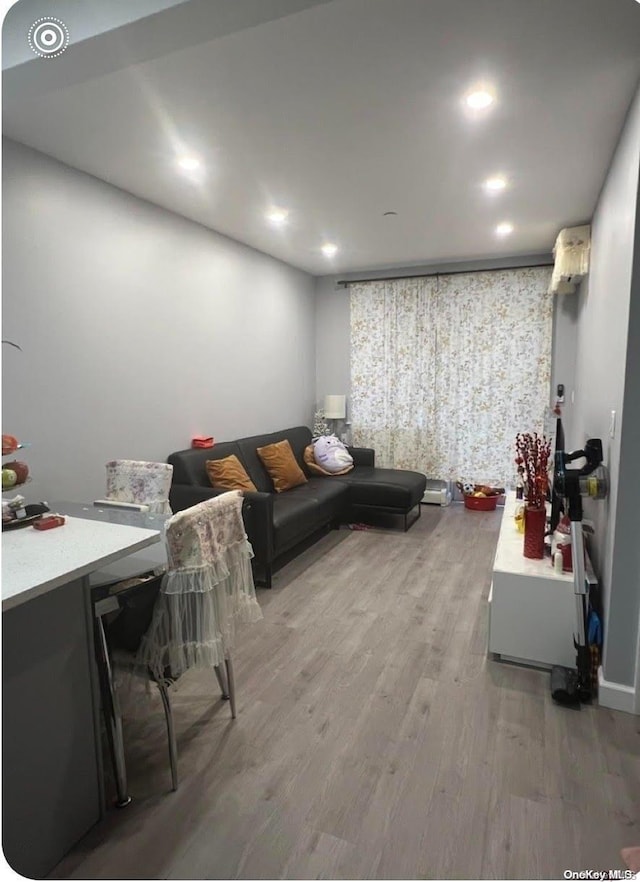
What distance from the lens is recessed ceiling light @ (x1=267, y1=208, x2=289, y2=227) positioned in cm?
351

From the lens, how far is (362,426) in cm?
577

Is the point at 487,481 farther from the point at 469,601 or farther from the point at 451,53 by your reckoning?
the point at 451,53

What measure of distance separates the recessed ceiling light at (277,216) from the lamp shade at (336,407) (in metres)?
2.29

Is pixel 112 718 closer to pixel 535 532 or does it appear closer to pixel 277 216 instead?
pixel 535 532

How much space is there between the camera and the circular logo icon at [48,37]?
5.06 feet

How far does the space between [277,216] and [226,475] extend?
6.49 feet

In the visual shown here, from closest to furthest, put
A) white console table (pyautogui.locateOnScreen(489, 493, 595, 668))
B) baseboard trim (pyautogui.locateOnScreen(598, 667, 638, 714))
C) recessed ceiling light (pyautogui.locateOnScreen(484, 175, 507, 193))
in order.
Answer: baseboard trim (pyautogui.locateOnScreen(598, 667, 638, 714))
white console table (pyautogui.locateOnScreen(489, 493, 595, 668))
recessed ceiling light (pyautogui.locateOnScreen(484, 175, 507, 193))

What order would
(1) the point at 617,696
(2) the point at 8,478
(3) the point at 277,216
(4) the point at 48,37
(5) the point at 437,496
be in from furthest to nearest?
(5) the point at 437,496
(3) the point at 277,216
(1) the point at 617,696
(2) the point at 8,478
(4) the point at 48,37

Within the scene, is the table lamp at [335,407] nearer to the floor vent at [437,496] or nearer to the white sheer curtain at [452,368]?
the white sheer curtain at [452,368]

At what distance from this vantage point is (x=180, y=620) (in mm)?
1657

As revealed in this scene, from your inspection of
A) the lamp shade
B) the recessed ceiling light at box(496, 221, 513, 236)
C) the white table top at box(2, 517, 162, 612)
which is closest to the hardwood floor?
the white table top at box(2, 517, 162, 612)

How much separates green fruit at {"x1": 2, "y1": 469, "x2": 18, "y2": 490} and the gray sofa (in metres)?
1.51

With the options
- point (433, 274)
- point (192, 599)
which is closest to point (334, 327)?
point (433, 274)

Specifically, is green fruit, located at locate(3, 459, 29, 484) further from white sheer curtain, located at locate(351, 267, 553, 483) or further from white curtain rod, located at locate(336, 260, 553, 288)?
white curtain rod, located at locate(336, 260, 553, 288)
